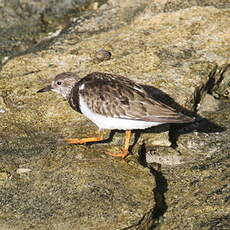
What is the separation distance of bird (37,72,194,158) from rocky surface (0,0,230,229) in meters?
0.34

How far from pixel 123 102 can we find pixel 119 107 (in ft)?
0.23

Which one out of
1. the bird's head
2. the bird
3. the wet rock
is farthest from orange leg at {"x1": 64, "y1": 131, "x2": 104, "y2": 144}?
the wet rock

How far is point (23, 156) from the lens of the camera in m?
5.90

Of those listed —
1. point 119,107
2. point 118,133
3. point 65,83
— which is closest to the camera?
point 119,107

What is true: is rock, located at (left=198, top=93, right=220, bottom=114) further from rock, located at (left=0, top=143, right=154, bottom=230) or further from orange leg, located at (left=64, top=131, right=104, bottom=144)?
rock, located at (left=0, top=143, right=154, bottom=230)

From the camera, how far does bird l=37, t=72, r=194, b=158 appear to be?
575 centimetres

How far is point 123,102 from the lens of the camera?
5840mm

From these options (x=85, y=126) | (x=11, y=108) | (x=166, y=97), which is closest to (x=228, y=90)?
(x=166, y=97)

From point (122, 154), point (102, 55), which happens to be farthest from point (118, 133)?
point (102, 55)

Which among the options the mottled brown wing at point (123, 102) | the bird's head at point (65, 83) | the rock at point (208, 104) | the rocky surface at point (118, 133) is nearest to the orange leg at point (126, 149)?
the rocky surface at point (118, 133)

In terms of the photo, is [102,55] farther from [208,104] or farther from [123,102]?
[123,102]

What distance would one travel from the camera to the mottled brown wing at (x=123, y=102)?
5.75m

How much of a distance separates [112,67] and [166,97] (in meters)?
1.06

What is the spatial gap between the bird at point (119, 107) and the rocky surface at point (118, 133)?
0.34m
